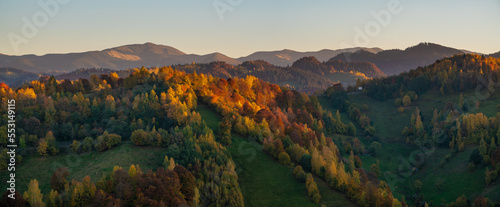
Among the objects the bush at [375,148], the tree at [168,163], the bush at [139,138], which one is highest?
the bush at [139,138]

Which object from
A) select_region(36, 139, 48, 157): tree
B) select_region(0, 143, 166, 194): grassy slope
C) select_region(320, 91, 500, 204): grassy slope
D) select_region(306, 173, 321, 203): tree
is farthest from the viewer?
select_region(320, 91, 500, 204): grassy slope

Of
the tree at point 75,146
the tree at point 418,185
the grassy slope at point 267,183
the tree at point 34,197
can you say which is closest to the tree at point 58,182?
the tree at point 34,197

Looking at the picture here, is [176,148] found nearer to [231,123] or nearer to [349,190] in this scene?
[231,123]

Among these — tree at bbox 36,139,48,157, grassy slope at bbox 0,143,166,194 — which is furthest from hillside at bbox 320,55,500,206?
tree at bbox 36,139,48,157

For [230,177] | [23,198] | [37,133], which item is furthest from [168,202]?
[37,133]

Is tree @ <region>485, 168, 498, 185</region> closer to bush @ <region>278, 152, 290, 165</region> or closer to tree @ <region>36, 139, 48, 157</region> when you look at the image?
bush @ <region>278, 152, 290, 165</region>

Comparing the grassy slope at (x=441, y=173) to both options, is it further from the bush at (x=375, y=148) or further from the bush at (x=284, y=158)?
the bush at (x=284, y=158)
